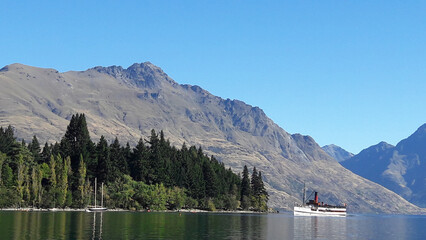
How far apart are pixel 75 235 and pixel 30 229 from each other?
13780 mm

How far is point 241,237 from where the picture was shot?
110125mm

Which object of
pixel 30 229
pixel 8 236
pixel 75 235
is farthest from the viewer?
pixel 30 229

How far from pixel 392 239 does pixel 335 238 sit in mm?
19387

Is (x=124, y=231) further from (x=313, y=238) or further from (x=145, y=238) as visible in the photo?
(x=313, y=238)

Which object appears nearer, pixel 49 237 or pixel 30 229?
pixel 49 237

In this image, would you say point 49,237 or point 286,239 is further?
point 286,239

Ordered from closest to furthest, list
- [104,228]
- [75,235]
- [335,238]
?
1. [75,235]
2. [104,228]
3. [335,238]

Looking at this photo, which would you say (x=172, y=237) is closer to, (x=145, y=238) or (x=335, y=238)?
(x=145, y=238)

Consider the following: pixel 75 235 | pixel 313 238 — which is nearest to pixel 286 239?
pixel 313 238

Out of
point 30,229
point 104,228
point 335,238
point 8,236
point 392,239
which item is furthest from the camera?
point 392,239

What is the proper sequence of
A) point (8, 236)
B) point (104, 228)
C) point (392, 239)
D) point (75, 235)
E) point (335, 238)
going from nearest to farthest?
point (8, 236) < point (75, 235) < point (104, 228) < point (335, 238) < point (392, 239)

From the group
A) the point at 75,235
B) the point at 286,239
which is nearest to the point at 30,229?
the point at 75,235

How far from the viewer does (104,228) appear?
11769cm

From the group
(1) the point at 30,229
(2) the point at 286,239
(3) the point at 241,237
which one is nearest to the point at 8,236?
(1) the point at 30,229
